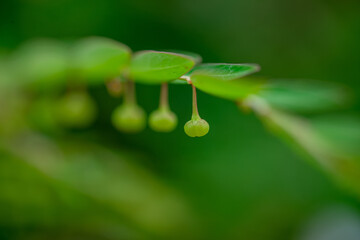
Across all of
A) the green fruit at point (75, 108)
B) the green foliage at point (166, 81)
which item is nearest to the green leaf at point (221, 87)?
the green foliage at point (166, 81)

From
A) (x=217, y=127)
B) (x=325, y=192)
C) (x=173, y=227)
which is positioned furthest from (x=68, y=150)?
(x=325, y=192)

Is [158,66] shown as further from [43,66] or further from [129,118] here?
[43,66]

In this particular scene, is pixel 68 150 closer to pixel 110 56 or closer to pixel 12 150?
pixel 12 150

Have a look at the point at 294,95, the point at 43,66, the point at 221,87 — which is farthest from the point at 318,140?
the point at 43,66

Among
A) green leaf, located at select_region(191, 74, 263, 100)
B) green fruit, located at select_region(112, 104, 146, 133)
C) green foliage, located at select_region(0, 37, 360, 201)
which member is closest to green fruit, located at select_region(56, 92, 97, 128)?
green foliage, located at select_region(0, 37, 360, 201)

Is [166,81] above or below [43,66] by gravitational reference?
below

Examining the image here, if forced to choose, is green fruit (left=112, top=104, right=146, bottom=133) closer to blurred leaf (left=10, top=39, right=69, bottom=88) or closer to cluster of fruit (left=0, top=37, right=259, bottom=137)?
cluster of fruit (left=0, top=37, right=259, bottom=137)
